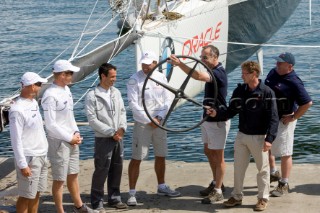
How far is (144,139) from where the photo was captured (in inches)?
322

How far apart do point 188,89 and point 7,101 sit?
5309mm

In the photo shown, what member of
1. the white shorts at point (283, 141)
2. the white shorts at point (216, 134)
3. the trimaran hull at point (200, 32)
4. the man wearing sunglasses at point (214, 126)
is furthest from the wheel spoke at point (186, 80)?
the trimaran hull at point (200, 32)

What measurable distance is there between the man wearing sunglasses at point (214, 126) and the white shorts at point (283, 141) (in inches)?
21.8

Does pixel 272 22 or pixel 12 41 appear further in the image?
pixel 12 41

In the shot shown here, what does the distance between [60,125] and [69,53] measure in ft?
61.7

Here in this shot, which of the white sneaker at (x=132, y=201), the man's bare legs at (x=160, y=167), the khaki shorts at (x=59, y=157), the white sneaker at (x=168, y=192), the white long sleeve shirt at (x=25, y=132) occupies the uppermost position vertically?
the white long sleeve shirt at (x=25, y=132)

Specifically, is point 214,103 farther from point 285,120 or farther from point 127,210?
point 127,210

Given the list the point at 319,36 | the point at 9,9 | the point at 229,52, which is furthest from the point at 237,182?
the point at 9,9

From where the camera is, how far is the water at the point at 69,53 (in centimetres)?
→ 1451

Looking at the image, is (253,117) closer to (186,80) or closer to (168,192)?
(186,80)

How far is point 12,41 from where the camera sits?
94.8 feet

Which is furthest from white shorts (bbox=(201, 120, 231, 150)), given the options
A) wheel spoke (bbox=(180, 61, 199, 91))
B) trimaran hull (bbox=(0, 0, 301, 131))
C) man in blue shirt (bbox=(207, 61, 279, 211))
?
trimaran hull (bbox=(0, 0, 301, 131))

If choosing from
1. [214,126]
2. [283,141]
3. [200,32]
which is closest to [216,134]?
[214,126]

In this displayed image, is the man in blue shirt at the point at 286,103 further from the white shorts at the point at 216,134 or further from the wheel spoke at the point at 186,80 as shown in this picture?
the wheel spoke at the point at 186,80
